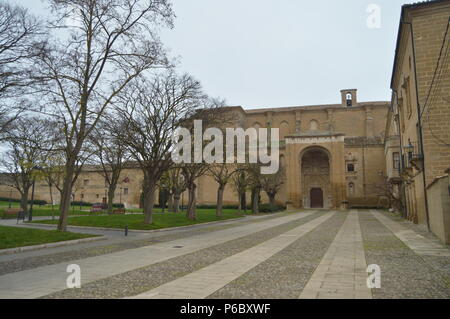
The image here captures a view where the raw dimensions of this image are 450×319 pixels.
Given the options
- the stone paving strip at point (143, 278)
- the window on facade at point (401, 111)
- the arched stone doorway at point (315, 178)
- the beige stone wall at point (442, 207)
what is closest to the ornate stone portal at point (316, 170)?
the arched stone doorway at point (315, 178)

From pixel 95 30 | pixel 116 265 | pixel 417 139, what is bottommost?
pixel 116 265

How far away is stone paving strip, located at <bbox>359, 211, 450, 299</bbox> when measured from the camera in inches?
206

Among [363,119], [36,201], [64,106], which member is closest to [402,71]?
[64,106]

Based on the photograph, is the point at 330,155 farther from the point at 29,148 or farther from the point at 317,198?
the point at 29,148

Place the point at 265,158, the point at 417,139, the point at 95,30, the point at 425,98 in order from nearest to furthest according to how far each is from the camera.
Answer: the point at 95,30
the point at 425,98
the point at 417,139
the point at 265,158

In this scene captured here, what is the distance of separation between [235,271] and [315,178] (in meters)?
48.6

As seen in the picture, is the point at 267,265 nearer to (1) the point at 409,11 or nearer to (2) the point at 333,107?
(1) the point at 409,11

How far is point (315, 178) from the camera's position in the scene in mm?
53469

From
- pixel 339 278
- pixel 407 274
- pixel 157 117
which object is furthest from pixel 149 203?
pixel 407 274

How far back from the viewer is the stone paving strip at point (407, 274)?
5.24 meters

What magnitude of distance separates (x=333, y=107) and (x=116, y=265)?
5745 cm

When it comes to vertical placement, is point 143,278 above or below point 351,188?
below
